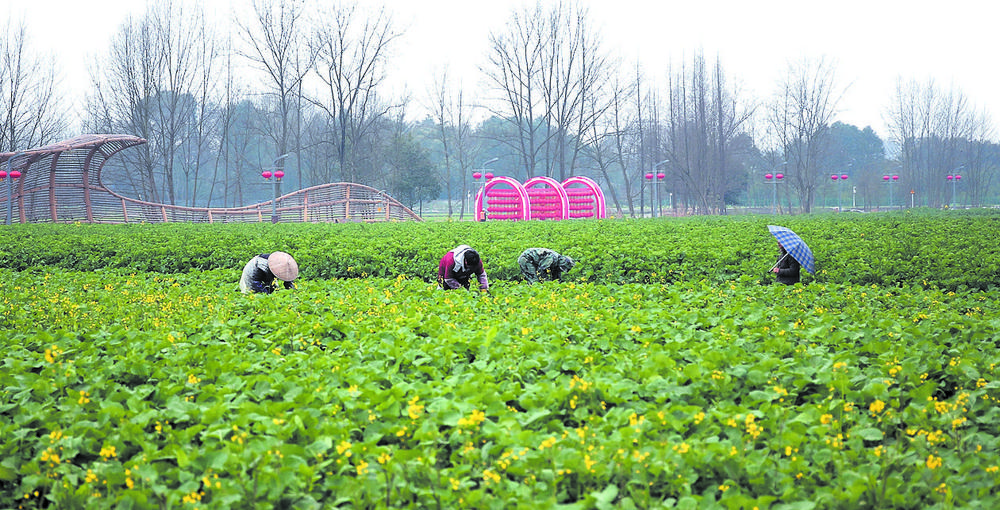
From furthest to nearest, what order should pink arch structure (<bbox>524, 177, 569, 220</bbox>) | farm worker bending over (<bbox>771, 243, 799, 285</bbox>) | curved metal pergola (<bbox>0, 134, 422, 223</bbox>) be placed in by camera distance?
1. pink arch structure (<bbox>524, 177, 569, 220</bbox>)
2. curved metal pergola (<bbox>0, 134, 422, 223</bbox>)
3. farm worker bending over (<bbox>771, 243, 799, 285</bbox>)

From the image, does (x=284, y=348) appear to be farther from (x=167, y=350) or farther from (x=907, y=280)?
(x=907, y=280)

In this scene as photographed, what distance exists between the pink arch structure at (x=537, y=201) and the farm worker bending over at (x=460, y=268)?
68.0ft

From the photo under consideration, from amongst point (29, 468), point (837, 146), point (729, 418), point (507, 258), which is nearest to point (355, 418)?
point (29, 468)

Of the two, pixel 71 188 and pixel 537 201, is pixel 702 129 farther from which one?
pixel 71 188

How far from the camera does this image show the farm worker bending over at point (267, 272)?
792 centimetres

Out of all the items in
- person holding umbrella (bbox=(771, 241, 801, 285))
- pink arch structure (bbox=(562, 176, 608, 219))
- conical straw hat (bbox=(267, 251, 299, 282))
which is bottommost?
person holding umbrella (bbox=(771, 241, 801, 285))

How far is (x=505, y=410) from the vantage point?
3387 mm

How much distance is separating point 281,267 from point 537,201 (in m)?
25.2

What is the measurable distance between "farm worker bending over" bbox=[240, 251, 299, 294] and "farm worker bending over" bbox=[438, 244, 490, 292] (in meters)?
1.73

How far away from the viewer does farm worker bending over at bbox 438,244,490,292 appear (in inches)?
316

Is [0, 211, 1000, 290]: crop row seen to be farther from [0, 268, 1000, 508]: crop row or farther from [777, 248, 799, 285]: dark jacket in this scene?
[0, 268, 1000, 508]: crop row

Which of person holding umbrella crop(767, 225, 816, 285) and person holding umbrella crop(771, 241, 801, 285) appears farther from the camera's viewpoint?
person holding umbrella crop(771, 241, 801, 285)

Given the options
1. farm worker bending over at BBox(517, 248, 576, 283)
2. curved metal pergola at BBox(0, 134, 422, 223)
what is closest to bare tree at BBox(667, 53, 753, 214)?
curved metal pergola at BBox(0, 134, 422, 223)

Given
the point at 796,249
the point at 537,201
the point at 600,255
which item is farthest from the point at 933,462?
the point at 537,201
